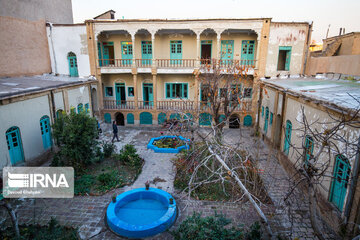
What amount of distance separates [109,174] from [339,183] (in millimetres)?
8828

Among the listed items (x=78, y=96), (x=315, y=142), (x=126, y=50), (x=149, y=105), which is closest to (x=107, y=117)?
(x=149, y=105)

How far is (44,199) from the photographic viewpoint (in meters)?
8.76

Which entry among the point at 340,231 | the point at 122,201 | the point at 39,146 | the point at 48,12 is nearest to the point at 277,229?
the point at 340,231

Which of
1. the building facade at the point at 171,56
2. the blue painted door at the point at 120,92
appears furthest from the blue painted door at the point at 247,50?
the blue painted door at the point at 120,92

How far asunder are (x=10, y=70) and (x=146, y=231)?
1407cm

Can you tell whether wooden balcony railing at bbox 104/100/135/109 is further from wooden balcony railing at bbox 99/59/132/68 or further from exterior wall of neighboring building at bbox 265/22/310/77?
exterior wall of neighboring building at bbox 265/22/310/77

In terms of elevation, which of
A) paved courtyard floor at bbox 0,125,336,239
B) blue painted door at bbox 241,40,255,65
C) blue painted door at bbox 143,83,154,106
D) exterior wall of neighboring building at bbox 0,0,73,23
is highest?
exterior wall of neighboring building at bbox 0,0,73,23

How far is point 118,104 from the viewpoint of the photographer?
20.2 meters

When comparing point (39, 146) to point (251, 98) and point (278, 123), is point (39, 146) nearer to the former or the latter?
point (278, 123)

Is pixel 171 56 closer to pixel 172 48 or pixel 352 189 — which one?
pixel 172 48

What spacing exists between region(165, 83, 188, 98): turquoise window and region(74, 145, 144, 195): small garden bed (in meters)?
8.95

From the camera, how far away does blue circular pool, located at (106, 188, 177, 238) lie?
6.92 metres

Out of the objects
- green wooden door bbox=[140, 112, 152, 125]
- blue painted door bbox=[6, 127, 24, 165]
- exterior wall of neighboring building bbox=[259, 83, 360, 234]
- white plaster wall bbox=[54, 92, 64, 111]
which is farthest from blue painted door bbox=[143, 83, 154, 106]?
blue painted door bbox=[6, 127, 24, 165]

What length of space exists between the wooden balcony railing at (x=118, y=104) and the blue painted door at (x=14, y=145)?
9416 millimetres
